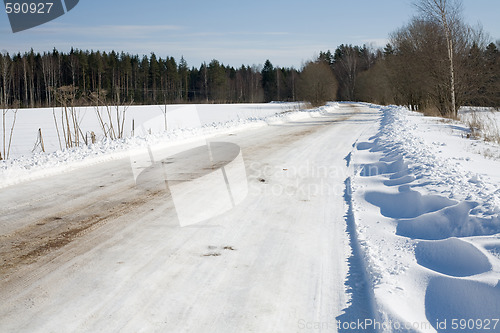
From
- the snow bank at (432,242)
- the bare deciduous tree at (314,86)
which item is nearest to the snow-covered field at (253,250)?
the snow bank at (432,242)

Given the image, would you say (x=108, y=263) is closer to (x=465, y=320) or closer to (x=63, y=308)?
(x=63, y=308)

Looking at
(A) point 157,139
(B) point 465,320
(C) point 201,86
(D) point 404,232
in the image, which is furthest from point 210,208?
(C) point 201,86

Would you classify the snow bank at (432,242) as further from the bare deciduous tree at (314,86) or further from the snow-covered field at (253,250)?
the bare deciduous tree at (314,86)

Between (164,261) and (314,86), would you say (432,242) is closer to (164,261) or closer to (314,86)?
(164,261)

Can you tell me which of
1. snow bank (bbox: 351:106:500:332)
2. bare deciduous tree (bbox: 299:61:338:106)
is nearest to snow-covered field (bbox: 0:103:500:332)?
snow bank (bbox: 351:106:500:332)

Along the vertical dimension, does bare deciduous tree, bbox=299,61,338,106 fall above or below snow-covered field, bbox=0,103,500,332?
above

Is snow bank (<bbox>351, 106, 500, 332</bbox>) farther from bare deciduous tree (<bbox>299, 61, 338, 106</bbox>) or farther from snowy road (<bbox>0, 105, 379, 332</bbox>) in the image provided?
bare deciduous tree (<bbox>299, 61, 338, 106</bbox>)

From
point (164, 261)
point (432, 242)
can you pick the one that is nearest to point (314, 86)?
point (432, 242)

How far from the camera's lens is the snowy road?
263cm

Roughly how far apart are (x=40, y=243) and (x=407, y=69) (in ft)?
106

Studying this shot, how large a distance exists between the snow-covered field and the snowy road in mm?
15

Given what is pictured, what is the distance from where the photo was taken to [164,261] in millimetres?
3518

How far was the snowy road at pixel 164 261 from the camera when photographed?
8.63 feet

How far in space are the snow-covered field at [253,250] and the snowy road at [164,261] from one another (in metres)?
0.01
